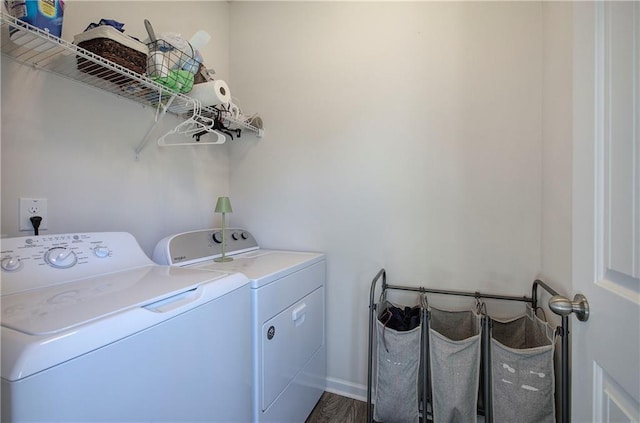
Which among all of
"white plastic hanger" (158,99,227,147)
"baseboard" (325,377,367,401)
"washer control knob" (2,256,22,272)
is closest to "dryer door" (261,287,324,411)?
"baseboard" (325,377,367,401)

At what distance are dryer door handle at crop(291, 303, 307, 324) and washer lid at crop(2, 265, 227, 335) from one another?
504 mm

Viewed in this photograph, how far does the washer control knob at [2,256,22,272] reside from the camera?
83 centimetres

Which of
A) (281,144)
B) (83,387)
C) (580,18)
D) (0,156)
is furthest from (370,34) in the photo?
(83,387)

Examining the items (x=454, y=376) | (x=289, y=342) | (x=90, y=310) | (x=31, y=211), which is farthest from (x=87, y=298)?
(x=454, y=376)

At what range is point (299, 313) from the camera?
1.46 m

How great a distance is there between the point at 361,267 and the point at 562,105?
1261 mm

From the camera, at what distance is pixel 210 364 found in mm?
894

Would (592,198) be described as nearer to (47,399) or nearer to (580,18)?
(580,18)

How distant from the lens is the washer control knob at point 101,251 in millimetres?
1063

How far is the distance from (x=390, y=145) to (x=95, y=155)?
1.53 metres

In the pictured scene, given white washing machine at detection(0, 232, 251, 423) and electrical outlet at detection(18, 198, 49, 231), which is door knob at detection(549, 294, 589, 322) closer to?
white washing machine at detection(0, 232, 251, 423)

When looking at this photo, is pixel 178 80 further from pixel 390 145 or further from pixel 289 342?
pixel 289 342

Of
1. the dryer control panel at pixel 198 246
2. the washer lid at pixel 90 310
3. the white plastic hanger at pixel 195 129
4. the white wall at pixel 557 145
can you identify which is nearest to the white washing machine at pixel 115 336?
the washer lid at pixel 90 310

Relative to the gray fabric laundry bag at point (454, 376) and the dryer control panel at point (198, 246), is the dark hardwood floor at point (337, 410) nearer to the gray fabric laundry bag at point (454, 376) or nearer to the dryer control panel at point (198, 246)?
the gray fabric laundry bag at point (454, 376)
